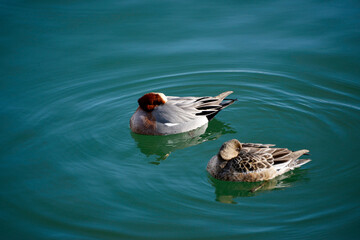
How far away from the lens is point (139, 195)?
689 centimetres

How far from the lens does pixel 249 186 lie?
7.03m

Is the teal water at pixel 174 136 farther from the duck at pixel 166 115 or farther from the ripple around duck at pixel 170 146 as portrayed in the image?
the duck at pixel 166 115

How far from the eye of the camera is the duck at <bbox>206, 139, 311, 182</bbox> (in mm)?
6996

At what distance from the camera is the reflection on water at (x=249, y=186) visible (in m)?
6.82

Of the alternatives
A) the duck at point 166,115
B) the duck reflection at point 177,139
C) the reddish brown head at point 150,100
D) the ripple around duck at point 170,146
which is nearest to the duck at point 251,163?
the ripple around duck at point 170,146

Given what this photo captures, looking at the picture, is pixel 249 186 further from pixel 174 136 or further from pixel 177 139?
pixel 174 136

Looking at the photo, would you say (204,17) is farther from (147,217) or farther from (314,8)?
(147,217)

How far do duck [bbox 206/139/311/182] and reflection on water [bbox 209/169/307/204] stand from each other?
7 cm

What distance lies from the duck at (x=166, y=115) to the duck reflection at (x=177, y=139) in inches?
4.2

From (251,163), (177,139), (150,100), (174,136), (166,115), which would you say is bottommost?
(251,163)

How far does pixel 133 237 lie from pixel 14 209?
2172mm

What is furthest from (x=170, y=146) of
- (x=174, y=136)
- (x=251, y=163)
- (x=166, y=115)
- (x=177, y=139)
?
(x=251, y=163)

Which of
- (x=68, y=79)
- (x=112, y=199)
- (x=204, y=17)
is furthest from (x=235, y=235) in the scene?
(x=204, y=17)

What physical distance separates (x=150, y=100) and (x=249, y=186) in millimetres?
3002
